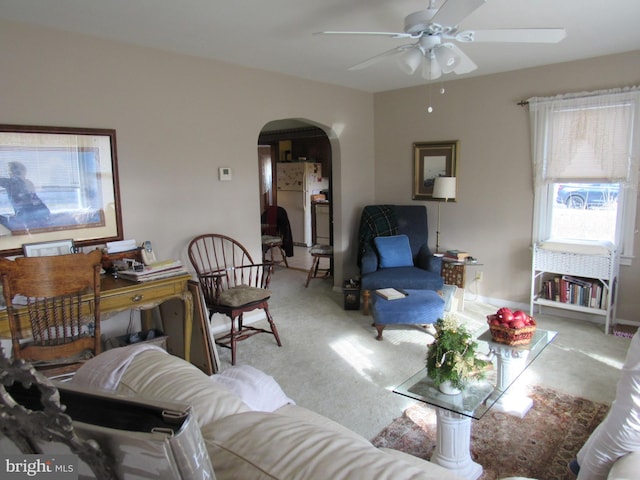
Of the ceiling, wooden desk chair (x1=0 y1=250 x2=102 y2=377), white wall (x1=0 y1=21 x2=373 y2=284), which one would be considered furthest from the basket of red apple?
white wall (x1=0 y1=21 x2=373 y2=284)

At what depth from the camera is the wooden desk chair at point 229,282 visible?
139 inches

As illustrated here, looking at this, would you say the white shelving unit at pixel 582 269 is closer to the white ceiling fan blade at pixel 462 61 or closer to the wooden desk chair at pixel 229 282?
the white ceiling fan blade at pixel 462 61

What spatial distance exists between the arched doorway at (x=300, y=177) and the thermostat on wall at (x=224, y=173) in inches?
156

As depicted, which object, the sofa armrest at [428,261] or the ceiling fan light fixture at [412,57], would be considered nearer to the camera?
the ceiling fan light fixture at [412,57]

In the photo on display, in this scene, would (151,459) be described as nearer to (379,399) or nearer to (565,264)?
(379,399)

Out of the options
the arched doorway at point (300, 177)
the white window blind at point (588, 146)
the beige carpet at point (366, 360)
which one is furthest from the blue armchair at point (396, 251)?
the arched doorway at point (300, 177)

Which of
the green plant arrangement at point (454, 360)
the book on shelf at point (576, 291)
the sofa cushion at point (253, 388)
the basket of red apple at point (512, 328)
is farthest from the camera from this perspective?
the book on shelf at point (576, 291)

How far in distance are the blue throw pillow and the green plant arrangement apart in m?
2.56

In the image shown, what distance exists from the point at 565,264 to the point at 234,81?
11.6 feet

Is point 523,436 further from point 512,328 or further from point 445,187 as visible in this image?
point 445,187

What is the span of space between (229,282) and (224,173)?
1032 millimetres

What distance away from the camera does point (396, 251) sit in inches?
192

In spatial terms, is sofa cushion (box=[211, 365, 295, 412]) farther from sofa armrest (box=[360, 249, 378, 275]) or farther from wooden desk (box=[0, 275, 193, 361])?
sofa armrest (box=[360, 249, 378, 275])

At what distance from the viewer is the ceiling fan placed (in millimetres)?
2230
